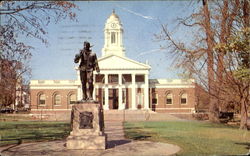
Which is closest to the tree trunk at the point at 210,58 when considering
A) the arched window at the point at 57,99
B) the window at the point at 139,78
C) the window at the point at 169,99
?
the window at the point at 169,99

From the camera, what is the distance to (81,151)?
9.91 meters

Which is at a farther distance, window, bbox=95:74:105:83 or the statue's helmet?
window, bbox=95:74:105:83

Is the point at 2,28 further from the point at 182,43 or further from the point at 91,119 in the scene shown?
the point at 182,43

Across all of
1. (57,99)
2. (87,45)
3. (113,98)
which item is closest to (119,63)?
(113,98)

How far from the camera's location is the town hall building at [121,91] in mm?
52906

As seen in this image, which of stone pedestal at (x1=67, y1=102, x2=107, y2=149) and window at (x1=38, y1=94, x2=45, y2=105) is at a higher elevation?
window at (x1=38, y1=94, x2=45, y2=105)

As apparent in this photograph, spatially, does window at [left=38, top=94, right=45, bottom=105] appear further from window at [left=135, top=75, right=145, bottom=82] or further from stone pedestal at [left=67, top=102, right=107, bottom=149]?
stone pedestal at [left=67, top=102, right=107, bottom=149]

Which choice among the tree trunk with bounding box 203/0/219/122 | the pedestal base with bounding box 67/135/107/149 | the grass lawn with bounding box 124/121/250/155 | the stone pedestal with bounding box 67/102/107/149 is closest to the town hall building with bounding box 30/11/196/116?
the tree trunk with bounding box 203/0/219/122

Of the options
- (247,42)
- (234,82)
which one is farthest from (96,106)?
(234,82)

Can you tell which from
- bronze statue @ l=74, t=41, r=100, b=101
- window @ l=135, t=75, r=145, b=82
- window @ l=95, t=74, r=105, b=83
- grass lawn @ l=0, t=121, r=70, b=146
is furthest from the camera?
window @ l=135, t=75, r=145, b=82

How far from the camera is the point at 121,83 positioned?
5306cm

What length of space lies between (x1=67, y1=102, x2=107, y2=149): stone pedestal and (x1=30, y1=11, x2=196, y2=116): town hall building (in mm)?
41357

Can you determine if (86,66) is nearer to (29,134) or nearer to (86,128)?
(86,128)

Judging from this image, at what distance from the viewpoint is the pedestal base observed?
1027 centimetres
